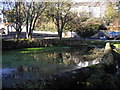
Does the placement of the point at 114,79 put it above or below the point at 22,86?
below

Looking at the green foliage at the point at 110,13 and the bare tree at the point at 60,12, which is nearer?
the bare tree at the point at 60,12

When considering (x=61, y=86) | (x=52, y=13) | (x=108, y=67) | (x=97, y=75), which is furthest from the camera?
(x=52, y=13)

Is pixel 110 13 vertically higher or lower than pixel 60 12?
higher

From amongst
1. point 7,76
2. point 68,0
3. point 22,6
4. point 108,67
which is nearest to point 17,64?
point 7,76

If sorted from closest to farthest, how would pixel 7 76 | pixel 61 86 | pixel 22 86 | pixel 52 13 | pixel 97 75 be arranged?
pixel 22 86 < pixel 61 86 < pixel 97 75 < pixel 7 76 < pixel 52 13

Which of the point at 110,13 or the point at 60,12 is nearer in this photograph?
the point at 60,12

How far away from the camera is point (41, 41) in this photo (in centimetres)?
1543

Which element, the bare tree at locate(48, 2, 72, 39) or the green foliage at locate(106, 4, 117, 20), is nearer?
the bare tree at locate(48, 2, 72, 39)

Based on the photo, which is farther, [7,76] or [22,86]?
[7,76]

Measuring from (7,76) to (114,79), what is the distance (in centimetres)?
443

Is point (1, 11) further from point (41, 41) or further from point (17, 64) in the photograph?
point (17, 64)

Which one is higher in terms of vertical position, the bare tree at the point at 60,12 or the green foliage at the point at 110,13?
the green foliage at the point at 110,13

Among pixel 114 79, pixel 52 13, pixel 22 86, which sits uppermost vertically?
pixel 52 13

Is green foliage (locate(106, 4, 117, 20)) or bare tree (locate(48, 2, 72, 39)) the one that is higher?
green foliage (locate(106, 4, 117, 20))
